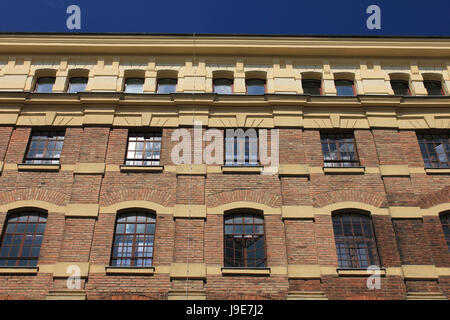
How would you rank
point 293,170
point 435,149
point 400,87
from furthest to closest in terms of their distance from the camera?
point 400,87
point 435,149
point 293,170

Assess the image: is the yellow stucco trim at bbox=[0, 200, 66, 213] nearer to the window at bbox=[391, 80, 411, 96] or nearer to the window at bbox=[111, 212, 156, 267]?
the window at bbox=[111, 212, 156, 267]

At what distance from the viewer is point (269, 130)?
566 inches

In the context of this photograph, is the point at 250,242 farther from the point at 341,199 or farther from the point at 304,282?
the point at 341,199

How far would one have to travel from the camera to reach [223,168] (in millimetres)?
13391

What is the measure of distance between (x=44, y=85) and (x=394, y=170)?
12901 mm

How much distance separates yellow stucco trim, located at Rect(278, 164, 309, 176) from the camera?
523 inches

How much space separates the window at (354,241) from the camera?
12.1m

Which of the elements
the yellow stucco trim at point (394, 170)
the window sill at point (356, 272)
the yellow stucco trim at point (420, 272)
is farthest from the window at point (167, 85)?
the yellow stucco trim at point (420, 272)

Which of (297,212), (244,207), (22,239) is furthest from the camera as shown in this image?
(244,207)

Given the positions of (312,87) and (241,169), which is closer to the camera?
(241,169)

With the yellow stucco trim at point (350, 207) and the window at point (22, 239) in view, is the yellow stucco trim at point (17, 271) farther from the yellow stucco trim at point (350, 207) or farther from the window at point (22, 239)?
the yellow stucco trim at point (350, 207)

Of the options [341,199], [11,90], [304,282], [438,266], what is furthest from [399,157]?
[11,90]

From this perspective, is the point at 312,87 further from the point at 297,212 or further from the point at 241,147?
the point at 297,212

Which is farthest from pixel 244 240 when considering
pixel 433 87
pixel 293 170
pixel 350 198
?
pixel 433 87
